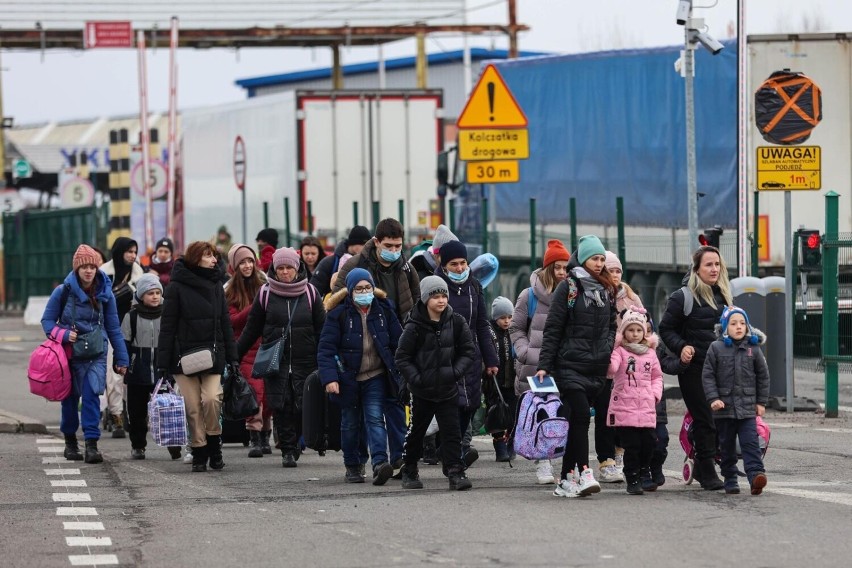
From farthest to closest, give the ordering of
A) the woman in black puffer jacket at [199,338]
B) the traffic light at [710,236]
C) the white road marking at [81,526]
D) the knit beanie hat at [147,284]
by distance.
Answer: the traffic light at [710,236]
the knit beanie hat at [147,284]
the woman in black puffer jacket at [199,338]
the white road marking at [81,526]

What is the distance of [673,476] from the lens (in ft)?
43.7

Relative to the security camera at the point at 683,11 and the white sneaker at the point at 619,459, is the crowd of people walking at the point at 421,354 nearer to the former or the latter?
the white sneaker at the point at 619,459

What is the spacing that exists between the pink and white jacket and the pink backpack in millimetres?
4746

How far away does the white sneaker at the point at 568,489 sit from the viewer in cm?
1198

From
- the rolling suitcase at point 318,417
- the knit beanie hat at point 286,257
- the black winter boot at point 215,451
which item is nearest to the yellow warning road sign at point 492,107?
the knit beanie hat at point 286,257

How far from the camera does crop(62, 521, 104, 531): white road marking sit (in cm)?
1095

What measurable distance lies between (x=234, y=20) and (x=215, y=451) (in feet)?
124

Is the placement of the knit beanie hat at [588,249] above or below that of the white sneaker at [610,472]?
above

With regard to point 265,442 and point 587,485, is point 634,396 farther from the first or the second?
point 265,442

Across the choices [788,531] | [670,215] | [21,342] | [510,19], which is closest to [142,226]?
[510,19]

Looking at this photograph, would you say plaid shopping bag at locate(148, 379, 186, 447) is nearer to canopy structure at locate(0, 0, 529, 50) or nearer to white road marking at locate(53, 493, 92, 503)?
white road marking at locate(53, 493, 92, 503)

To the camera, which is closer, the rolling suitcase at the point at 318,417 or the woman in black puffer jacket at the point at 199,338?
the rolling suitcase at the point at 318,417

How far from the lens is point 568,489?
12.0m

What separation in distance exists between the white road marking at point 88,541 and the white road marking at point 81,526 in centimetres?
32
